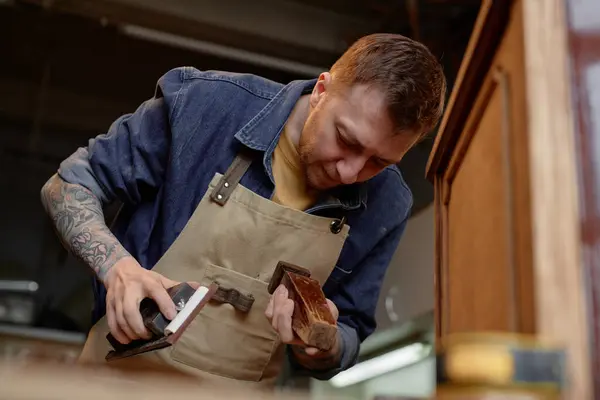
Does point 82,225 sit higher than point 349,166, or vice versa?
point 349,166

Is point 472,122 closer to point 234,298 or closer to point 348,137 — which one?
point 348,137

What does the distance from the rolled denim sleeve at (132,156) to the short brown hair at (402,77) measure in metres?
0.37

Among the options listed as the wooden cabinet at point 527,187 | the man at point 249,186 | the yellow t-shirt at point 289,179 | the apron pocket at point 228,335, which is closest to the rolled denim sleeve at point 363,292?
the man at point 249,186

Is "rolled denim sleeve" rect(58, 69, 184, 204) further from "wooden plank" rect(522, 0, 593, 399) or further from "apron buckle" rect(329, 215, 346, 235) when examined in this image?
"wooden plank" rect(522, 0, 593, 399)

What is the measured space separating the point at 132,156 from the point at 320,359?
59cm

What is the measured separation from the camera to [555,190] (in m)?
0.58

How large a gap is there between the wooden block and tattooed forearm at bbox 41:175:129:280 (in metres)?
0.32

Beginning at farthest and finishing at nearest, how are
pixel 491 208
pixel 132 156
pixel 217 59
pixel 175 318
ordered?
pixel 217 59 → pixel 132 156 → pixel 175 318 → pixel 491 208

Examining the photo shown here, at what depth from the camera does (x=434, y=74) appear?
1356mm

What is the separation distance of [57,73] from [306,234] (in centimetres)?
229

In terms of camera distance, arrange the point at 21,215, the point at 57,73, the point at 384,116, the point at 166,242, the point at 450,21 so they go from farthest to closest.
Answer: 1. the point at 21,215
2. the point at 57,73
3. the point at 450,21
4. the point at 166,242
5. the point at 384,116

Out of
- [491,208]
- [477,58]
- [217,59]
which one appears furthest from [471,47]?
[217,59]

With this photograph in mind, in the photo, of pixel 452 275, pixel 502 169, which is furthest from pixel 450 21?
pixel 502 169

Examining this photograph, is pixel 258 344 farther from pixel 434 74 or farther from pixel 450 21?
pixel 450 21
